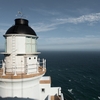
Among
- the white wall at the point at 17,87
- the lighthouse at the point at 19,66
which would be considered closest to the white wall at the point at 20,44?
the lighthouse at the point at 19,66

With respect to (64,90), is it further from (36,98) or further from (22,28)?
(22,28)

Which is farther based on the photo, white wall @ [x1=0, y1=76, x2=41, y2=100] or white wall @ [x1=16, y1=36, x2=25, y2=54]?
white wall @ [x1=16, y1=36, x2=25, y2=54]

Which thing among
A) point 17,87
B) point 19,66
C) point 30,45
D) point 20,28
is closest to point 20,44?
point 30,45

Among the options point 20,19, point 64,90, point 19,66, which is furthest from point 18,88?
point 64,90

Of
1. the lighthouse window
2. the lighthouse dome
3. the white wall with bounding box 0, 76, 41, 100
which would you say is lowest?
the white wall with bounding box 0, 76, 41, 100

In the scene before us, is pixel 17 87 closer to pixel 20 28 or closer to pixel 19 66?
pixel 19 66

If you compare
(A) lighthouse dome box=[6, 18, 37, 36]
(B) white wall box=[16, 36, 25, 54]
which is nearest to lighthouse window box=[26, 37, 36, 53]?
(B) white wall box=[16, 36, 25, 54]

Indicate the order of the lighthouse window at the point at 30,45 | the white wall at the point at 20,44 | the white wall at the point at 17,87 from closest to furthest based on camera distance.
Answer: the white wall at the point at 17,87 → the white wall at the point at 20,44 → the lighthouse window at the point at 30,45

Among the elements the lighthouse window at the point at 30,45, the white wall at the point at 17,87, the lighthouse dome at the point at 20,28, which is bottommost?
the white wall at the point at 17,87

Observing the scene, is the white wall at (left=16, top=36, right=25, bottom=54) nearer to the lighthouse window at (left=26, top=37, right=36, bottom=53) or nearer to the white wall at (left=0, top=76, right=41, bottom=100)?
the lighthouse window at (left=26, top=37, right=36, bottom=53)

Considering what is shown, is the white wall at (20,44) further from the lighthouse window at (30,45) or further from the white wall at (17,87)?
the white wall at (17,87)

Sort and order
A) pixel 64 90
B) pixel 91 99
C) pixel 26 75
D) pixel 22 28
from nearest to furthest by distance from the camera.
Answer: pixel 26 75 → pixel 22 28 → pixel 91 99 → pixel 64 90
